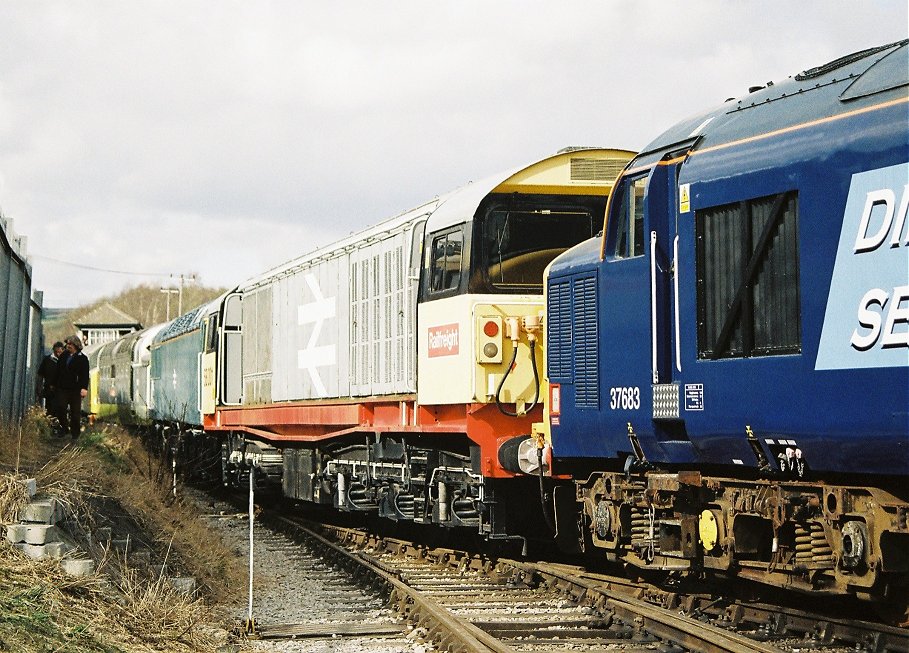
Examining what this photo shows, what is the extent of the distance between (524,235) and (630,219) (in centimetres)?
294

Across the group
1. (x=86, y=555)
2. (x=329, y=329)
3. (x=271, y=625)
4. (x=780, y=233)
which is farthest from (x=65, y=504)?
(x=329, y=329)

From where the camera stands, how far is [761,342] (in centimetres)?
780

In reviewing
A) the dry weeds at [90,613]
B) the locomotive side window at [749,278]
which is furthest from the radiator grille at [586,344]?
the dry weeds at [90,613]

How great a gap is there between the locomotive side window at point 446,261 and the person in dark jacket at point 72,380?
9348 mm

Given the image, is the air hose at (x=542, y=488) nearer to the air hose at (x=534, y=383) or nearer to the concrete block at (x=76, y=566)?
the air hose at (x=534, y=383)

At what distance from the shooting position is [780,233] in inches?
302

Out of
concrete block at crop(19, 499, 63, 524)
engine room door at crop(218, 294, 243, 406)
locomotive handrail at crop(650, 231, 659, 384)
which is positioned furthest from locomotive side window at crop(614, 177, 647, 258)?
engine room door at crop(218, 294, 243, 406)

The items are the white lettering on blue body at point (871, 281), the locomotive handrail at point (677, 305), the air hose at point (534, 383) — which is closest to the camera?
the white lettering on blue body at point (871, 281)

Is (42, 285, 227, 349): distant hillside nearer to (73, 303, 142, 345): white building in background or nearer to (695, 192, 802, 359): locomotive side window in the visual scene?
(73, 303, 142, 345): white building in background

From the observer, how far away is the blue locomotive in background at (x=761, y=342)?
6.79m

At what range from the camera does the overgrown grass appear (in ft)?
25.0

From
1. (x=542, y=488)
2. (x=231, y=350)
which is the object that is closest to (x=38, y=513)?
(x=542, y=488)

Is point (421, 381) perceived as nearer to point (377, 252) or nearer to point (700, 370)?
point (377, 252)

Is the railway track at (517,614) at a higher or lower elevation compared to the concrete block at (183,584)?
lower
